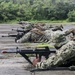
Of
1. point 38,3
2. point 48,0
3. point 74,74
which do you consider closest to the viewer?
point 74,74

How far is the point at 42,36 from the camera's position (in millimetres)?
22375

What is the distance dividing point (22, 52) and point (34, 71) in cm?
86

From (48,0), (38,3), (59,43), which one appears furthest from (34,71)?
(48,0)

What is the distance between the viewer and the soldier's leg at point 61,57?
38.6 feet

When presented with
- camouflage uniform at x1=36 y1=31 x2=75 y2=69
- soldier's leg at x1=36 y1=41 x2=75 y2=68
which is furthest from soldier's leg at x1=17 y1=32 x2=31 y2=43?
soldier's leg at x1=36 y1=41 x2=75 y2=68

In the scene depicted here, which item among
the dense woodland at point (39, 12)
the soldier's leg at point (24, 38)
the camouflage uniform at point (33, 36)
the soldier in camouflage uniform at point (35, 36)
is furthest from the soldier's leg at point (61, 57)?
the dense woodland at point (39, 12)

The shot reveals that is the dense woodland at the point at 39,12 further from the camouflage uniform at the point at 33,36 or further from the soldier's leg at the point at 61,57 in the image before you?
the soldier's leg at the point at 61,57

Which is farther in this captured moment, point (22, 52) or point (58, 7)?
point (58, 7)

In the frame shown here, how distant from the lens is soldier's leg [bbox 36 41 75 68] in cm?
1177

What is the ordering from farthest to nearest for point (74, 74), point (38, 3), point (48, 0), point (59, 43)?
point (48, 0) < point (38, 3) < point (59, 43) < point (74, 74)

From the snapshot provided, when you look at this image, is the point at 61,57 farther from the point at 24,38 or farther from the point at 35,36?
the point at 24,38

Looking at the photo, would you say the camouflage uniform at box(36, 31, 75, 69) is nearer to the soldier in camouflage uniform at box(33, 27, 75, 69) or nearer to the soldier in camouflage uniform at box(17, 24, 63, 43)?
the soldier in camouflage uniform at box(33, 27, 75, 69)

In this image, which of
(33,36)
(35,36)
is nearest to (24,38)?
(33,36)

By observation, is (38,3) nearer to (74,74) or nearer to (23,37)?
(23,37)
